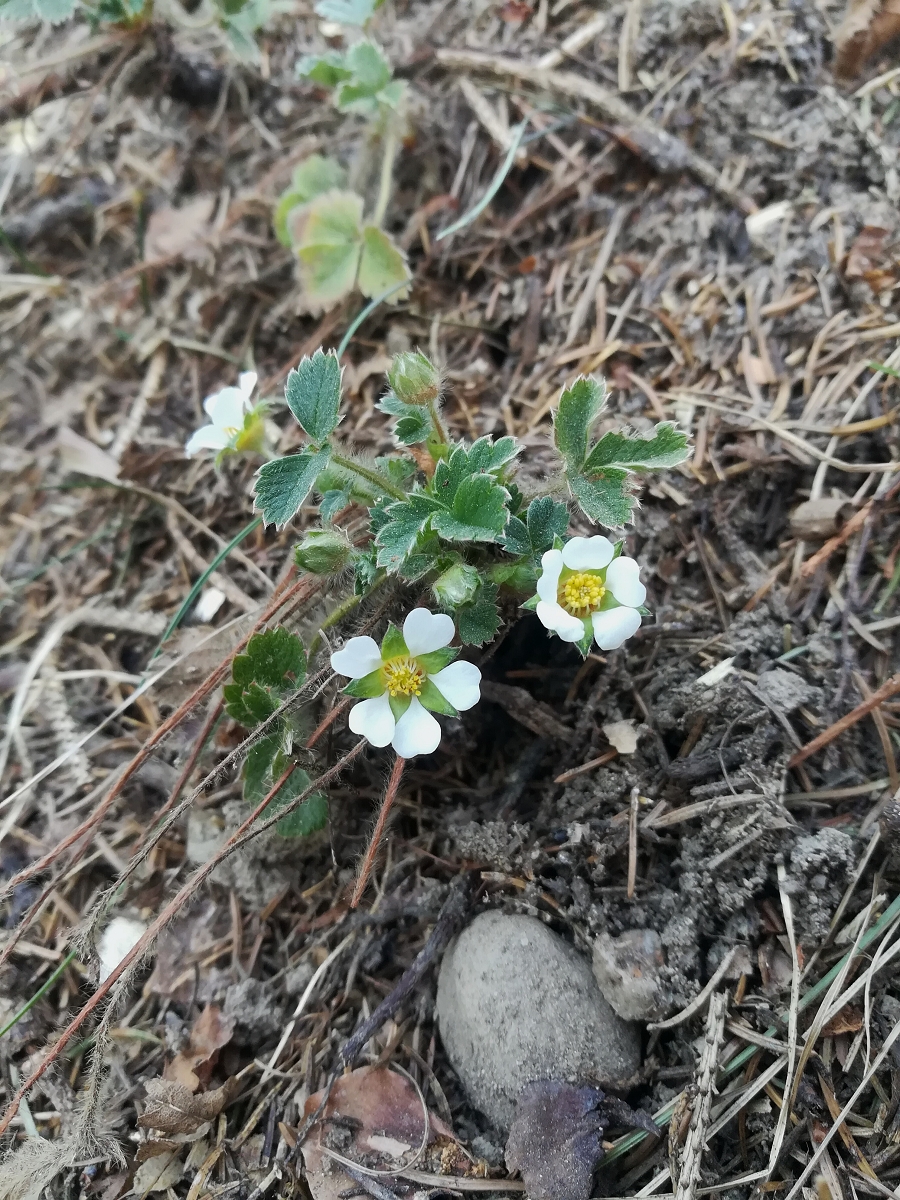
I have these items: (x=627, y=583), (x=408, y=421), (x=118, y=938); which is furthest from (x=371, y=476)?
(x=118, y=938)

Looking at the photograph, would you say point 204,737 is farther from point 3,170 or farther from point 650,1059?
point 3,170

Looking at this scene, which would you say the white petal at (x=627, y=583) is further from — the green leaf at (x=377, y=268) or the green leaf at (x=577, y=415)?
the green leaf at (x=377, y=268)

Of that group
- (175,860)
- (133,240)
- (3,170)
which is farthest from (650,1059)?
(3,170)

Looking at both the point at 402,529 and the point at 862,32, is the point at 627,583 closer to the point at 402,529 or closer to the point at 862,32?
the point at 402,529

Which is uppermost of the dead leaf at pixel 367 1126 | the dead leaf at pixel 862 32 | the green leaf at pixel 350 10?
the green leaf at pixel 350 10

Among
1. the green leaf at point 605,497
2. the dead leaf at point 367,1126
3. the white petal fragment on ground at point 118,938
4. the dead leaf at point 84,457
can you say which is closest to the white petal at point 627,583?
the green leaf at point 605,497

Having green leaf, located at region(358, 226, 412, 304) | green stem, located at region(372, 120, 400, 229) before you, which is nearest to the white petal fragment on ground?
green leaf, located at region(358, 226, 412, 304)

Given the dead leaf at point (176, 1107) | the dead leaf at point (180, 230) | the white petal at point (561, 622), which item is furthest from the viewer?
the dead leaf at point (180, 230)
